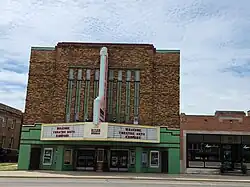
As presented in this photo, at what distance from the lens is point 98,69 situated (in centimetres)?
3472

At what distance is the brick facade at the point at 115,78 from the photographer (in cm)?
3409

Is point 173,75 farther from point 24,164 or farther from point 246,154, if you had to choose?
point 24,164

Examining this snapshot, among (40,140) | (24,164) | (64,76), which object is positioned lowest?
(24,164)

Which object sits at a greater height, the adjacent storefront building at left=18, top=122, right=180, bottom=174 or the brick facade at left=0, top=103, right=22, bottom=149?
the brick facade at left=0, top=103, right=22, bottom=149

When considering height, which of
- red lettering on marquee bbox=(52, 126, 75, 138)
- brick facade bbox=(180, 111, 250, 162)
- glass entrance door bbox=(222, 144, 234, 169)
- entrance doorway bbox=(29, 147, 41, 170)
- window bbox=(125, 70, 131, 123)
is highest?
window bbox=(125, 70, 131, 123)

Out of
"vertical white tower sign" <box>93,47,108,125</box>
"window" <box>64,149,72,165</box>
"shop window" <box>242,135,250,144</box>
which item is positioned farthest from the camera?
"shop window" <box>242,135,250,144</box>

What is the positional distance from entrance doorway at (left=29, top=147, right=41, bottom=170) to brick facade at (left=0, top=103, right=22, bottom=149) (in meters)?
22.1

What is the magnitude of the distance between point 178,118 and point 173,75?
4.15 meters

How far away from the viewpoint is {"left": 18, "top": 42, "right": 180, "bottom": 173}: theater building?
3312 cm

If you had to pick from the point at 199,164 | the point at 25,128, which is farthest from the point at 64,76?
the point at 199,164

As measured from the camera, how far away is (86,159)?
112 ft

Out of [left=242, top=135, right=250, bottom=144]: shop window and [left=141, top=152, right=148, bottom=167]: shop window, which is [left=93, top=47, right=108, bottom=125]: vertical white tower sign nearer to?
[left=141, top=152, right=148, bottom=167]: shop window

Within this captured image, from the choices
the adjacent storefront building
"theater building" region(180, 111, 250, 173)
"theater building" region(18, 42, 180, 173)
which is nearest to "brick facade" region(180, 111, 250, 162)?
"theater building" region(180, 111, 250, 173)

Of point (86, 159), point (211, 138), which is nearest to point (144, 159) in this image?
point (86, 159)
